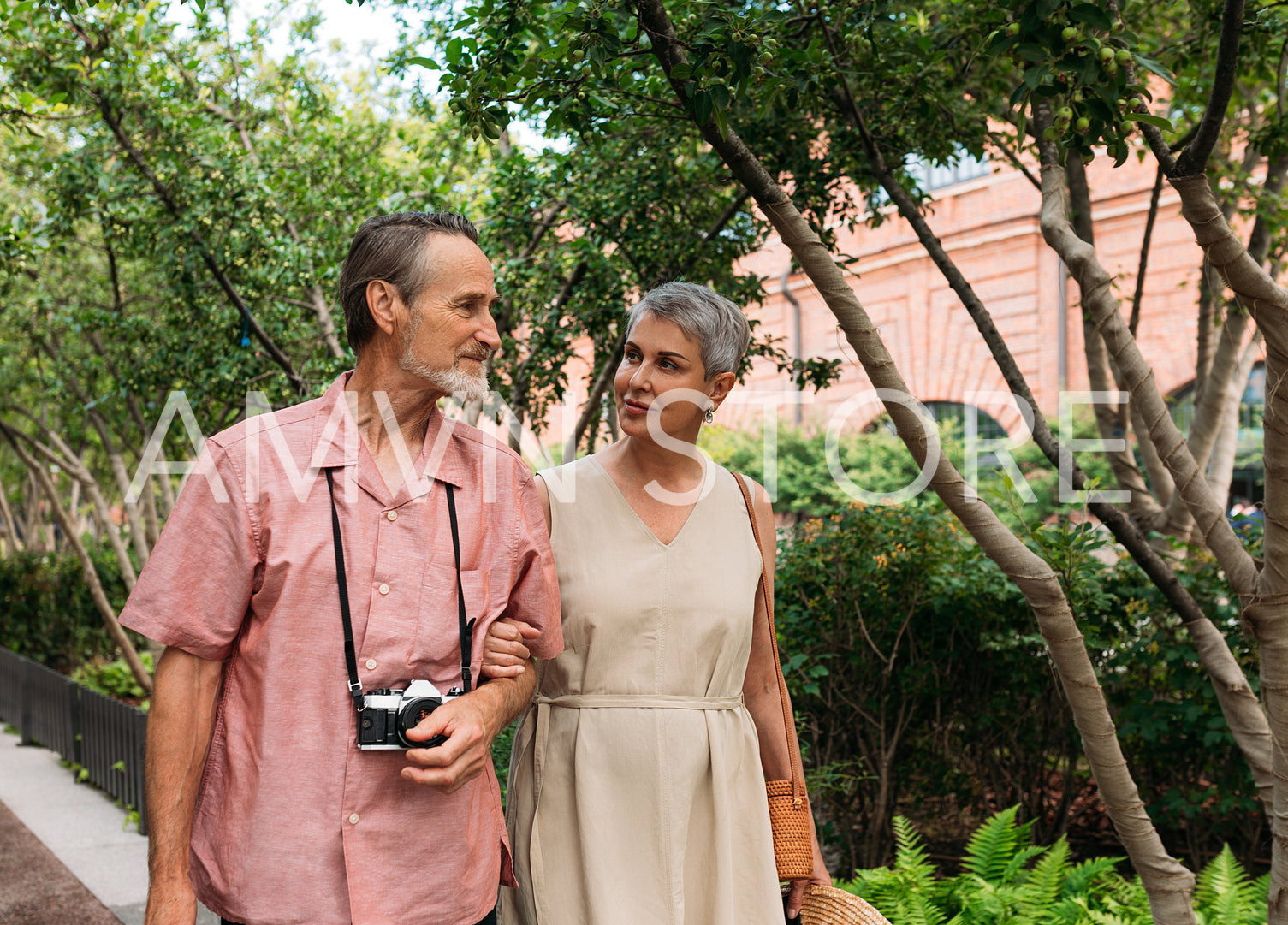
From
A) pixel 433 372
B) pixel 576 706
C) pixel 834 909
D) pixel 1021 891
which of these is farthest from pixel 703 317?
pixel 1021 891

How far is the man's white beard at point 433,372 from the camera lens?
1.86m

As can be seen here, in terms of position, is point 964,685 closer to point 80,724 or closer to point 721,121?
point 721,121

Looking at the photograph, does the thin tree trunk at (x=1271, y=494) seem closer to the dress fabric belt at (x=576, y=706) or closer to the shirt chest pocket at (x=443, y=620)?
the dress fabric belt at (x=576, y=706)

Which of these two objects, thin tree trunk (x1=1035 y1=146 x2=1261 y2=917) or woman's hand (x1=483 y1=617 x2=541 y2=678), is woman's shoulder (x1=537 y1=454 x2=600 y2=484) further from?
thin tree trunk (x1=1035 y1=146 x2=1261 y2=917)

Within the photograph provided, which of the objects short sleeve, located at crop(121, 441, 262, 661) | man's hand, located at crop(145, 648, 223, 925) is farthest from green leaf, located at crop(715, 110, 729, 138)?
man's hand, located at crop(145, 648, 223, 925)

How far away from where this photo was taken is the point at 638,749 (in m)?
2.28

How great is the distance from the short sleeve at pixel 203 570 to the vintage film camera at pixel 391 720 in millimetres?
256

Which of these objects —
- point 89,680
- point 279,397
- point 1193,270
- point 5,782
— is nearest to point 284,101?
point 279,397

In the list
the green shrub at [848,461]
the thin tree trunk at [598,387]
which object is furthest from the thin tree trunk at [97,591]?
the green shrub at [848,461]

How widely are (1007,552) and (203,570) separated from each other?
6.86 ft

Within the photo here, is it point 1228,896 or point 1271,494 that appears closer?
point 1271,494

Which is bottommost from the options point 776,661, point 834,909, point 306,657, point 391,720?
point 834,909

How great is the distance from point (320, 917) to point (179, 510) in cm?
68

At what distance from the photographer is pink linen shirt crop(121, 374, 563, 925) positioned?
1.69 meters
